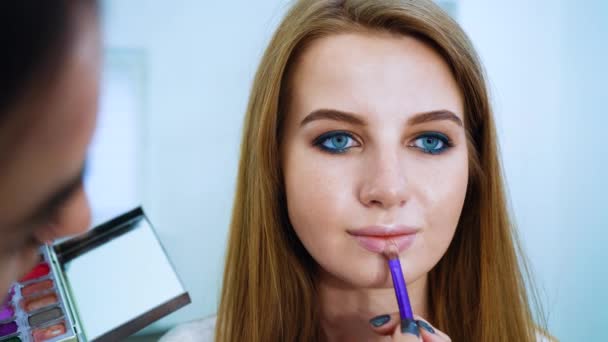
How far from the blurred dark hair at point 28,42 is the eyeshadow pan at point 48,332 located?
22.4 inches

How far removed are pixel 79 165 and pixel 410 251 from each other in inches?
19.1

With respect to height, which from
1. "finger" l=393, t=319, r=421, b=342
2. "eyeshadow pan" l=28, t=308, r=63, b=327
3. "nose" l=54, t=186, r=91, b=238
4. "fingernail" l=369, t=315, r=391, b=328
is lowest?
"finger" l=393, t=319, r=421, b=342

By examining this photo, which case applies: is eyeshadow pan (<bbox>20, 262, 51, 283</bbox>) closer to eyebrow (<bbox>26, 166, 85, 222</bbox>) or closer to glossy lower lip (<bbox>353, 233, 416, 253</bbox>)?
glossy lower lip (<bbox>353, 233, 416, 253</bbox>)

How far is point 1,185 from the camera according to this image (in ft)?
0.54

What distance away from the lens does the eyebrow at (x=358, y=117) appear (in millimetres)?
618

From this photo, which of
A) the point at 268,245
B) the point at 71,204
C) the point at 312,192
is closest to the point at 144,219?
the point at 268,245

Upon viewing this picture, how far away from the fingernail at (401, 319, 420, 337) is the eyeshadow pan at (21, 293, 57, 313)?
44 cm

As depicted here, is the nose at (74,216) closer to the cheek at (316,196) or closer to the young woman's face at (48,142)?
the young woman's face at (48,142)

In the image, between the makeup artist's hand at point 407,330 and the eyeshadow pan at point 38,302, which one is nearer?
the makeup artist's hand at point 407,330

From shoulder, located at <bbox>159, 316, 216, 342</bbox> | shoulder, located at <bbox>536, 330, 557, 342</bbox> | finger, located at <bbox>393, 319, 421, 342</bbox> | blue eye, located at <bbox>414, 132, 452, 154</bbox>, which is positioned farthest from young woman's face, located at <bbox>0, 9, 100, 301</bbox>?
shoulder, located at <bbox>536, 330, 557, 342</bbox>

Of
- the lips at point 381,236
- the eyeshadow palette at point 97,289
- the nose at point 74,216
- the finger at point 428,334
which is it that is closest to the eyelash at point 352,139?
the lips at point 381,236

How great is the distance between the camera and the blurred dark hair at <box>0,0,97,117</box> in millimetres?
152

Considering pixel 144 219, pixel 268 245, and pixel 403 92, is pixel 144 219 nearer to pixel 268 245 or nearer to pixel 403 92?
pixel 268 245

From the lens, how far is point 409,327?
53 centimetres
